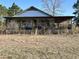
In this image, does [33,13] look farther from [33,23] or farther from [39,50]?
[39,50]

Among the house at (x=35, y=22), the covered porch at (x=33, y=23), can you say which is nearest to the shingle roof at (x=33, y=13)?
the house at (x=35, y=22)

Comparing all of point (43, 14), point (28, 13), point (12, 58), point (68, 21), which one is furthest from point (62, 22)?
point (12, 58)

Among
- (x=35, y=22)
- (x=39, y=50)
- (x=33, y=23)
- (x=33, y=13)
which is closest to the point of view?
(x=39, y=50)

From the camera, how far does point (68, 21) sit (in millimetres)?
33625

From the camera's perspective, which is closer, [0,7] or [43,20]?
[43,20]

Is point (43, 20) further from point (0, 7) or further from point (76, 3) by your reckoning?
point (0, 7)

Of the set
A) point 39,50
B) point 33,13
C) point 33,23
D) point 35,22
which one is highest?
point 33,13

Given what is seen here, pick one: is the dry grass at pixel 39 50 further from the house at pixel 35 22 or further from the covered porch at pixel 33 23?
the covered porch at pixel 33 23

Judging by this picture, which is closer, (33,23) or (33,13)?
(33,23)

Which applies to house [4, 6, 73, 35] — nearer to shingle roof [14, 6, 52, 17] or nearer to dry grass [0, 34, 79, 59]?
shingle roof [14, 6, 52, 17]

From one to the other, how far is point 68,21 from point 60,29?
3.54 metres

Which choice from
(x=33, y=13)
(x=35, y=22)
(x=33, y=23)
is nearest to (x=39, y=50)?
(x=33, y=23)

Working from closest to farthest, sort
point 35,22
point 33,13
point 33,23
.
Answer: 1. point 33,23
2. point 35,22
3. point 33,13

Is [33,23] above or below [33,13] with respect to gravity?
below
